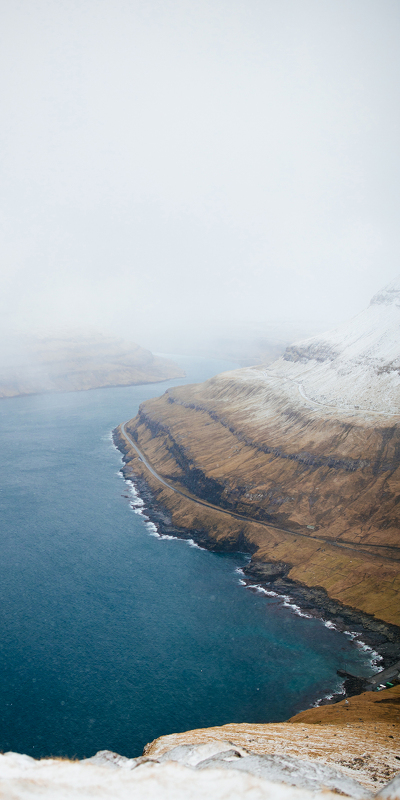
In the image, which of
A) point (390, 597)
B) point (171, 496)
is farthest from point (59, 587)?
point (390, 597)

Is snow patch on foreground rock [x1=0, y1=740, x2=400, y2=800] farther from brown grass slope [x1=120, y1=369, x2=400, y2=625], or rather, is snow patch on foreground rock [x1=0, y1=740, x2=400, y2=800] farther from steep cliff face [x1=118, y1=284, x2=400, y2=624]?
steep cliff face [x1=118, y1=284, x2=400, y2=624]

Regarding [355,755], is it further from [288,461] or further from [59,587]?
[288,461]

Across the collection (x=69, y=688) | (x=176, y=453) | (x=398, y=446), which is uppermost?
(x=398, y=446)

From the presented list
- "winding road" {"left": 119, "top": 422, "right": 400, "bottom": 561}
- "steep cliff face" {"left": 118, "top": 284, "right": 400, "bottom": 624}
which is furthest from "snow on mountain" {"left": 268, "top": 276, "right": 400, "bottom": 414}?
"winding road" {"left": 119, "top": 422, "right": 400, "bottom": 561}

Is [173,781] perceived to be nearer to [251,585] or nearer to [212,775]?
[212,775]

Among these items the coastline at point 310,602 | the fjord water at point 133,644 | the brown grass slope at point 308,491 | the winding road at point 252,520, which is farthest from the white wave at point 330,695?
the winding road at point 252,520

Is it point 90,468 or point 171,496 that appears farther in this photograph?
point 90,468

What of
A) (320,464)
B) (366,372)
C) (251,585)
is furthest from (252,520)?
(366,372)
